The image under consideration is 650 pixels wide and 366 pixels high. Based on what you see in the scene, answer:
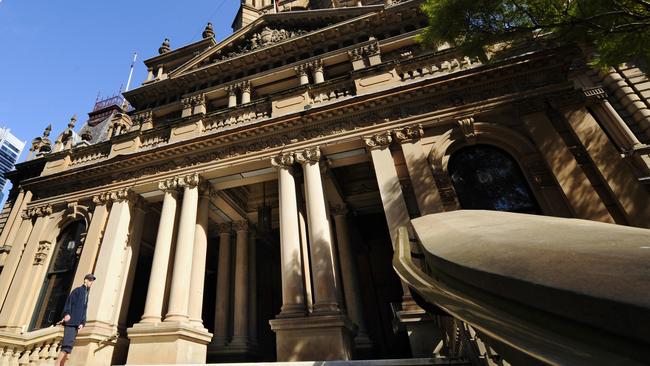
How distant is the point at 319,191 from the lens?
10125 mm

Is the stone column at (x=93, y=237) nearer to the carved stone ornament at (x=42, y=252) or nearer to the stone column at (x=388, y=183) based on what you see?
the carved stone ornament at (x=42, y=252)

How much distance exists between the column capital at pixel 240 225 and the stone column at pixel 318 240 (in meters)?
6.09

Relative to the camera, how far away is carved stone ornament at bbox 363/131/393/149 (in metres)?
10.3

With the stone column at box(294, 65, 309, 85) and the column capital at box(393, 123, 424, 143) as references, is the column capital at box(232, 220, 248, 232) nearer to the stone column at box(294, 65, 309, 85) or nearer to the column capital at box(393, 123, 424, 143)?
the stone column at box(294, 65, 309, 85)

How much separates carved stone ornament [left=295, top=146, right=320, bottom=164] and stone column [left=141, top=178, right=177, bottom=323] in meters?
5.08

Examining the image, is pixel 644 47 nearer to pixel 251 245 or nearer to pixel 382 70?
pixel 382 70

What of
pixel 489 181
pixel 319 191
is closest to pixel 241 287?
pixel 319 191

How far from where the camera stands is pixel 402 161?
10164 mm

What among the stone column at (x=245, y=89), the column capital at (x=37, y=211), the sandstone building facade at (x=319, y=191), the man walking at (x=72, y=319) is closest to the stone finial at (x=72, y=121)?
the sandstone building facade at (x=319, y=191)

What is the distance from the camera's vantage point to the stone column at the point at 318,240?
8469mm

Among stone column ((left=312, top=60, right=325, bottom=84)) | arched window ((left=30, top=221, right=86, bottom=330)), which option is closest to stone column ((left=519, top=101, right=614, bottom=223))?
stone column ((left=312, top=60, right=325, bottom=84))

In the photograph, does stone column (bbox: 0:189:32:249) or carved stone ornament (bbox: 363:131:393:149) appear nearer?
carved stone ornament (bbox: 363:131:393:149)

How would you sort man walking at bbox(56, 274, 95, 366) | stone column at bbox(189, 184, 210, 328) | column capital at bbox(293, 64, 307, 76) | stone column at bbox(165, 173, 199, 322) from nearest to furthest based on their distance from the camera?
man walking at bbox(56, 274, 95, 366) → stone column at bbox(165, 173, 199, 322) → stone column at bbox(189, 184, 210, 328) → column capital at bbox(293, 64, 307, 76)

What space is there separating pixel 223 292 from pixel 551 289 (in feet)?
47.5
